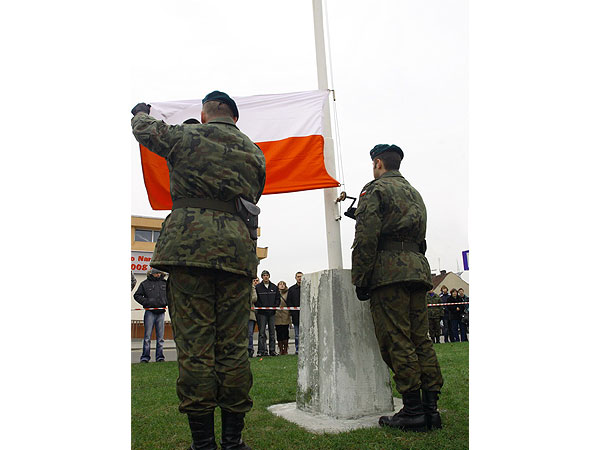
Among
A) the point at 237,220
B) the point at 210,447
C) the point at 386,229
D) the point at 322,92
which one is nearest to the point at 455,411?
the point at 386,229

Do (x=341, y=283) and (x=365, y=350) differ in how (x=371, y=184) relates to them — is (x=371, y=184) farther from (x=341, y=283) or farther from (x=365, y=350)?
(x=365, y=350)

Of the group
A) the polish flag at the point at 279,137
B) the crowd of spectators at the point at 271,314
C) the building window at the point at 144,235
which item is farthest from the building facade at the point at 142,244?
the polish flag at the point at 279,137

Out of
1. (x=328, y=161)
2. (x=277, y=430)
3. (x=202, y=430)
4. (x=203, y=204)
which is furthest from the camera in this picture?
(x=328, y=161)

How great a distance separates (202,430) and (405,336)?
1.67 meters

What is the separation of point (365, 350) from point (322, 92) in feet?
8.23

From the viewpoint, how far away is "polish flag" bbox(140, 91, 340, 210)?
5050 millimetres

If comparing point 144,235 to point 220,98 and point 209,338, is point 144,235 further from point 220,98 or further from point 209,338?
point 209,338

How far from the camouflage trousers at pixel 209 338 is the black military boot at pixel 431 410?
4.90 ft

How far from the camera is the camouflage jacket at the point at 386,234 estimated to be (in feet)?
12.5

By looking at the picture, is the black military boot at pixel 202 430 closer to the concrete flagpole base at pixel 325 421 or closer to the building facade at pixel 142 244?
the concrete flagpole base at pixel 325 421

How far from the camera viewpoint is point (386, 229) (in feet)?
12.9

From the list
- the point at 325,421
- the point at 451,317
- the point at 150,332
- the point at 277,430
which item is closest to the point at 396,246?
the point at 325,421

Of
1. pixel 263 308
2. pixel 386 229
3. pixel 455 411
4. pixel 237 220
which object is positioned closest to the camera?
pixel 237 220

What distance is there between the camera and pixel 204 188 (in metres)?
3.05
